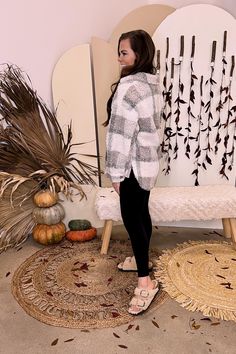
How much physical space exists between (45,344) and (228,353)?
33.0 inches

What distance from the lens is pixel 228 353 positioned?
1653mm

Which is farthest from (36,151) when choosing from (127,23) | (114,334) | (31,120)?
(114,334)

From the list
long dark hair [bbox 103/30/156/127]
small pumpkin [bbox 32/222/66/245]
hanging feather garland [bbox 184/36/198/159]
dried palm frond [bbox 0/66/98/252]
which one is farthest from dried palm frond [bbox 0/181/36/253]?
long dark hair [bbox 103/30/156/127]

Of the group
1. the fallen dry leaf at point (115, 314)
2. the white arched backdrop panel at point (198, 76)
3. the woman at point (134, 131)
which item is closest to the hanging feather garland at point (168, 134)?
the white arched backdrop panel at point (198, 76)

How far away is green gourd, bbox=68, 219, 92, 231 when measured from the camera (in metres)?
2.75

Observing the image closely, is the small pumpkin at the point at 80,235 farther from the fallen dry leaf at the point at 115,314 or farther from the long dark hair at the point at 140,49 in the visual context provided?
the long dark hair at the point at 140,49

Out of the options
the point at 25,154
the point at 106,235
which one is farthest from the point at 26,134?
the point at 106,235

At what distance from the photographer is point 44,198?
8.38 feet

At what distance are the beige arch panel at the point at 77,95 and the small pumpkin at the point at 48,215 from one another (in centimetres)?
47

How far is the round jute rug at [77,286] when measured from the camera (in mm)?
1912

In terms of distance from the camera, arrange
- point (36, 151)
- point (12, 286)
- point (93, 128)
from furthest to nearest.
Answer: point (93, 128) → point (36, 151) → point (12, 286)

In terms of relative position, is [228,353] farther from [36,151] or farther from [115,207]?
[36,151]

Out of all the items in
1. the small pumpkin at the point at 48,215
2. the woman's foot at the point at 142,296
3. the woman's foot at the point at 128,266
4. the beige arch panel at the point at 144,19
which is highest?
the beige arch panel at the point at 144,19

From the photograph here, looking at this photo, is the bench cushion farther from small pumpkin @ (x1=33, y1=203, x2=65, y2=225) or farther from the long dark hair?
the long dark hair
